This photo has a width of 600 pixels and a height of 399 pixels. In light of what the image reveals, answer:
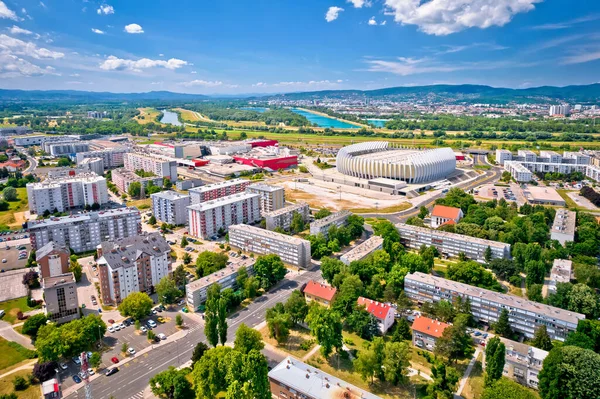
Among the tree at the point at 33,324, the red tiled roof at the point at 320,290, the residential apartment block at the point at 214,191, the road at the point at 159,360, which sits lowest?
the road at the point at 159,360

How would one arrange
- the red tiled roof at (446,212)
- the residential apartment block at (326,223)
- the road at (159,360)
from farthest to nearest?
the red tiled roof at (446,212) → the residential apartment block at (326,223) → the road at (159,360)

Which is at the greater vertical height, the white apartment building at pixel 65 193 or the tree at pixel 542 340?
the white apartment building at pixel 65 193

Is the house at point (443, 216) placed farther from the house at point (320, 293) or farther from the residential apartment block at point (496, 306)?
the house at point (320, 293)

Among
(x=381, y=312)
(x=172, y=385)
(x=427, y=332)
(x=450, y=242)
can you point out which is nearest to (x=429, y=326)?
(x=427, y=332)

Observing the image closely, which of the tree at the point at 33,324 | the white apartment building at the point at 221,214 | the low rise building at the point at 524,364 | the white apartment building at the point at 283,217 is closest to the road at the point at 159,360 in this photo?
the tree at the point at 33,324

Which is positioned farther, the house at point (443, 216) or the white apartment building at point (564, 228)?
the house at point (443, 216)

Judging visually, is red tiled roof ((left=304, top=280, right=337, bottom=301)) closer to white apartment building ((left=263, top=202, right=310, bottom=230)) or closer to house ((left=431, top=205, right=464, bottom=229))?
white apartment building ((left=263, top=202, right=310, bottom=230))
